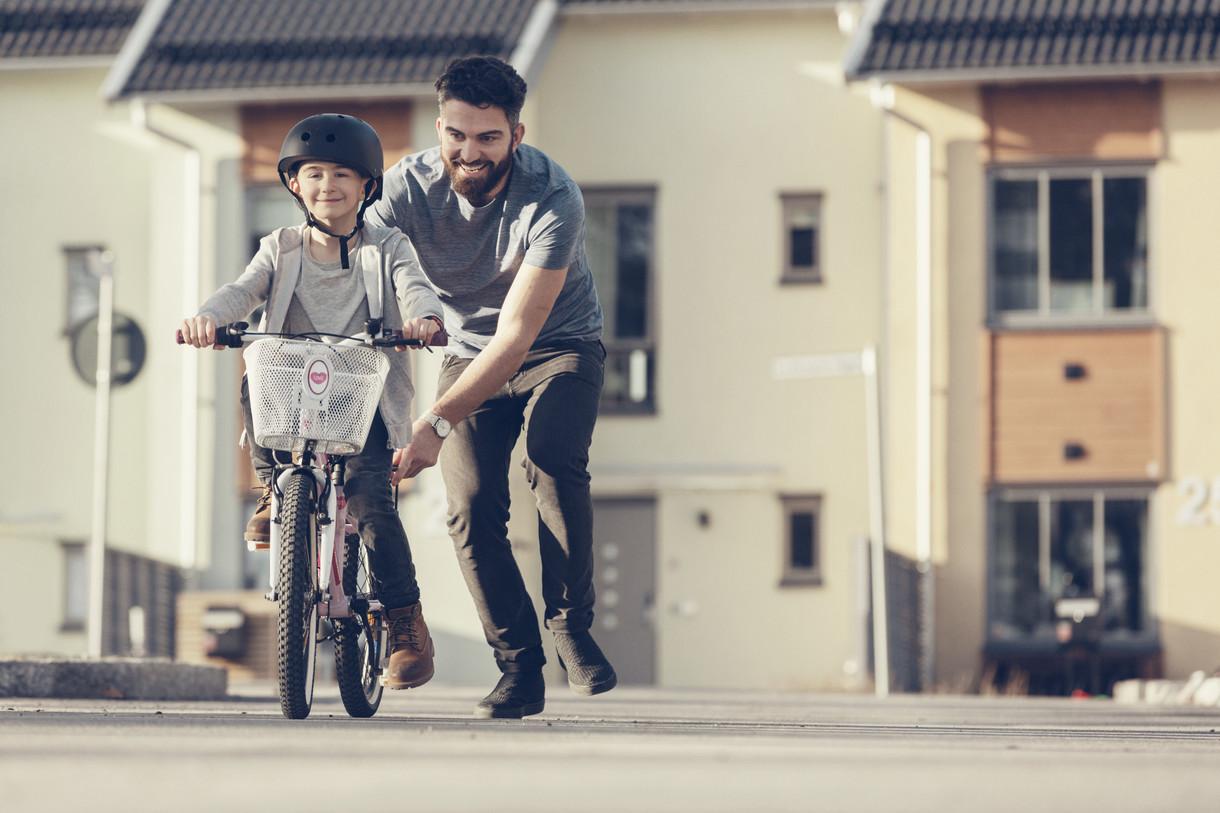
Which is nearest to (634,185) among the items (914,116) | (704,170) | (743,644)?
(704,170)

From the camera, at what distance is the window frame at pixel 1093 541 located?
2430cm

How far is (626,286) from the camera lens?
89.0ft

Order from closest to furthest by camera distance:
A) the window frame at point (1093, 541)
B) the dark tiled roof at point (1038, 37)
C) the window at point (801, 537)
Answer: the dark tiled roof at point (1038, 37)
the window frame at point (1093, 541)
the window at point (801, 537)

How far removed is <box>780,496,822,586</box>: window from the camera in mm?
26484

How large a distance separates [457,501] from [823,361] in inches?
585

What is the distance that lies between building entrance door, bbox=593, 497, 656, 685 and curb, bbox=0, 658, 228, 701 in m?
→ 15.4

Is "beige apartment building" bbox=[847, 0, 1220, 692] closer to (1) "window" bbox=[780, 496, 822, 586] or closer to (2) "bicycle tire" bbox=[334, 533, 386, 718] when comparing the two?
(1) "window" bbox=[780, 496, 822, 586]

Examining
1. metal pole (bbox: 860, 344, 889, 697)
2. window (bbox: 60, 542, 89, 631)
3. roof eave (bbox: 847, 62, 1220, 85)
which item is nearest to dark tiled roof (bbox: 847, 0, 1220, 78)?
roof eave (bbox: 847, 62, 1220, 85)

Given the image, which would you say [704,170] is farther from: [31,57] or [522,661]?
[522,661]

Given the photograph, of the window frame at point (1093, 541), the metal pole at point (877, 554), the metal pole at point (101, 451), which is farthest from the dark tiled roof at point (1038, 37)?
the metal pole at point (101, 451)

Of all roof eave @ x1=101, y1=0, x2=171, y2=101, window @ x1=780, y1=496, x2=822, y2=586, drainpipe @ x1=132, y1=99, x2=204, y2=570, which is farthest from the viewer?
window @ x1=780, y1=496, x2=822, y2=586

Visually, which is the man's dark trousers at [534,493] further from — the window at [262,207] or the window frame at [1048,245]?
the window at [262,207]

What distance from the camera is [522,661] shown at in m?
7.48

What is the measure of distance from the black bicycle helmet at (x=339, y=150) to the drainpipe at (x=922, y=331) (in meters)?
17.4
